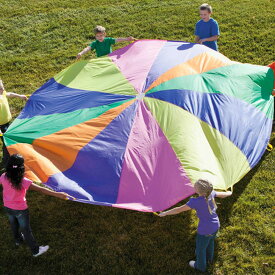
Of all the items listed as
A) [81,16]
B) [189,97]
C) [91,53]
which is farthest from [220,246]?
[81,16]

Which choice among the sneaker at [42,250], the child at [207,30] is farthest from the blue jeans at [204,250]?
the child at [207,30]

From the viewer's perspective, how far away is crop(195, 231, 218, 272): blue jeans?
4242 mm

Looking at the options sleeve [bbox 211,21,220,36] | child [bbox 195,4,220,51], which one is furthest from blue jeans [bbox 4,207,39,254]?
sleeve [bbox 211,21,220,36]

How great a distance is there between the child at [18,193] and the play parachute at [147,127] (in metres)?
0.26

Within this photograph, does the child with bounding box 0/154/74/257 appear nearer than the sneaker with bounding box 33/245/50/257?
Yes

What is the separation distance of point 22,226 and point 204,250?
214 centimetres

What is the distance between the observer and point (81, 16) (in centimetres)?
1084

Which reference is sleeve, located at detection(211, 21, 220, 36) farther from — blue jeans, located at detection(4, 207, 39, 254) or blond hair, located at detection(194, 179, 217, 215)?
blue jeans, located at detection(4, 207, 39, 254)

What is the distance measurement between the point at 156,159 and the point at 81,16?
24.2 feet

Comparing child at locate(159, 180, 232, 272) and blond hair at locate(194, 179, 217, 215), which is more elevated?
blond hair at locate(194, 179, 217, 215)

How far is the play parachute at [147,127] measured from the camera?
4531mm

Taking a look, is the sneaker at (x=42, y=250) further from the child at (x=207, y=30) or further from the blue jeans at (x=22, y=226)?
the child at (x=207, y=30)

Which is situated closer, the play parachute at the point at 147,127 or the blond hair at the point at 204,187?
the blond hair at the point at 204,187

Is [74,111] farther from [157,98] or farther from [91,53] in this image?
[91,53]
